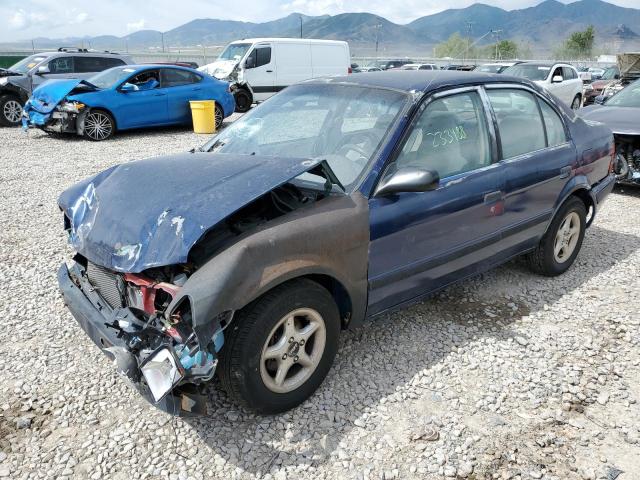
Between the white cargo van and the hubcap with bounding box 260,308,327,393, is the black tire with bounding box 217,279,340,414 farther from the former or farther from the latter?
the white cargo van

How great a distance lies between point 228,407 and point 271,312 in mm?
721

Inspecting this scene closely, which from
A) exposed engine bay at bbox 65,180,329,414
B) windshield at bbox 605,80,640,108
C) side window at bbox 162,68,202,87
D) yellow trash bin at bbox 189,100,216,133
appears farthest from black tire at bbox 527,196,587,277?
side window at bbox 162,68,202,87

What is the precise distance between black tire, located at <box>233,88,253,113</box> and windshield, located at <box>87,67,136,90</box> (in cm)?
417

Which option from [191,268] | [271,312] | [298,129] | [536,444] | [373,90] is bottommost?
[536,444]

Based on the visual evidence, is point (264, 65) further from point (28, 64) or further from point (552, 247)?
point (552, 247)

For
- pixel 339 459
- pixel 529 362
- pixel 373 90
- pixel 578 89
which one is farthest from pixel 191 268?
pixel 578 89

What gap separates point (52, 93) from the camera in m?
10.3

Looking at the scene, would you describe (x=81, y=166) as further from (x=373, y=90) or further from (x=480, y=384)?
(x=480, y=384)

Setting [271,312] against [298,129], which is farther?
[298,129]

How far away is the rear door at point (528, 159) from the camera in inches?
142

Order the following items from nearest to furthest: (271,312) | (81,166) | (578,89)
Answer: (271,312) < (81,166) < (578,89)

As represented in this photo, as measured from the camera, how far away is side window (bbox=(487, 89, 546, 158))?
362 centimetres

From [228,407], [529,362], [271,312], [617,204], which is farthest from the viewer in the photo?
[617,204]

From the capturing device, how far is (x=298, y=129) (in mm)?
3465
